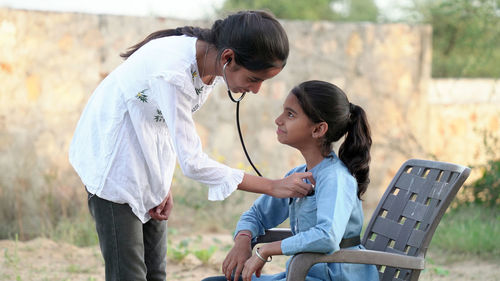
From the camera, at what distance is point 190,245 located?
5086mm

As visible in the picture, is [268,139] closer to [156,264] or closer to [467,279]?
[467,279]

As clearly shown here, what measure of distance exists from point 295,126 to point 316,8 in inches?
713

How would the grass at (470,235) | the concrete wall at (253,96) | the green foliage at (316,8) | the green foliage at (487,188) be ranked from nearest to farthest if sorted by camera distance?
the grass at (470,235) → the concrete wall at (253,96) → the green foliage at (487,188) → the green foliage at (316,8)

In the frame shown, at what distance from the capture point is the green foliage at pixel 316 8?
58.9 ft

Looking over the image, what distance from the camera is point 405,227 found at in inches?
97.4

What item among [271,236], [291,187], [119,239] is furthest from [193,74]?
[271,236]

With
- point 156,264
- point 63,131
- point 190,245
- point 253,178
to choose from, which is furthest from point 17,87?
point 253,178

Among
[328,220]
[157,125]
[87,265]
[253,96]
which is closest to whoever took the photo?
[328,220]

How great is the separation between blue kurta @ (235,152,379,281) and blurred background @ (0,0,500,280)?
2.78m

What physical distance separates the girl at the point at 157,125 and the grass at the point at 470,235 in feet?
9.99

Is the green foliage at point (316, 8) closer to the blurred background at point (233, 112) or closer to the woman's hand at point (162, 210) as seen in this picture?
the blurred background at point (233, 112)

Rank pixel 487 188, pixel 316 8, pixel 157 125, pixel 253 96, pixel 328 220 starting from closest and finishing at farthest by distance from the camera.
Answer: pixel 328 220 → pixel 157 125 → pixel 487 188 → pixel 253 96 → pixel 316 8

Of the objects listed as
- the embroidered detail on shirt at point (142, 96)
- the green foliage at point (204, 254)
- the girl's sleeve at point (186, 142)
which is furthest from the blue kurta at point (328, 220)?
the green foliage at point (204, 254)

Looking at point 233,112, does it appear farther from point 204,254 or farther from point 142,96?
point 142,96
